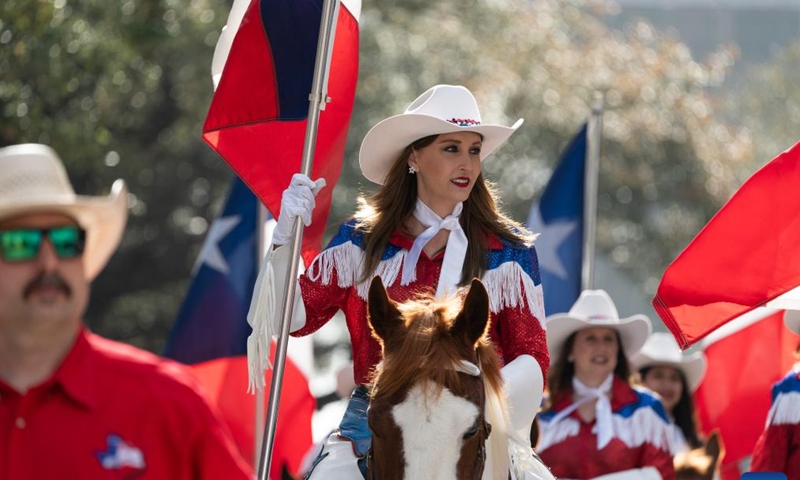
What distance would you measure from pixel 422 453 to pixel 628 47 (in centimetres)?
2540

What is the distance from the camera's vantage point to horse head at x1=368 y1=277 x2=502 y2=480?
5.22 m

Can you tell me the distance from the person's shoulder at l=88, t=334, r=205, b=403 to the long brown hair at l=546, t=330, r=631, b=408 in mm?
6586

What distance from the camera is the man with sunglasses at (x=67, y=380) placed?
15.6 ft

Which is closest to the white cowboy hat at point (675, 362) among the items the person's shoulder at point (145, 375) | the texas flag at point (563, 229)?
the texas flag at point (563, 229)

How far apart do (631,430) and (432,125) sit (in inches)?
176

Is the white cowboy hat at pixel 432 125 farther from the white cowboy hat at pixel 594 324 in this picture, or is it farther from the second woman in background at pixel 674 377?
the second woman in background at pixel 674 377

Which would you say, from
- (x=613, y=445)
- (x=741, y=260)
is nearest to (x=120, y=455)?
(x=741, y=260)

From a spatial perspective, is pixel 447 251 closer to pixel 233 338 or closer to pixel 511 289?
pixel 511 289

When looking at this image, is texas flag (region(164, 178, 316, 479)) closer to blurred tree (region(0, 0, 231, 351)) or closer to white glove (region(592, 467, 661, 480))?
blurred tree (region(0, 0, 231, 351))

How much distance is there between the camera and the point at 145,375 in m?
4.90

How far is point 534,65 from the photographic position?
2772 cm

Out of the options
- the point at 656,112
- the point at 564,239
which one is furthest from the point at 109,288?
the point at 656,112

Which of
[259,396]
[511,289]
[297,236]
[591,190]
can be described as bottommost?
[259,396]

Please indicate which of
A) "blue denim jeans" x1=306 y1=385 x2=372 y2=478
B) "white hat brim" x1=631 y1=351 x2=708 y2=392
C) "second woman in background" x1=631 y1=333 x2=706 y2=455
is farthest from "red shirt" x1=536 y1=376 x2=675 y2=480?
"blue denim jeans" x1=306 y1=385 x2=372 y2=478
